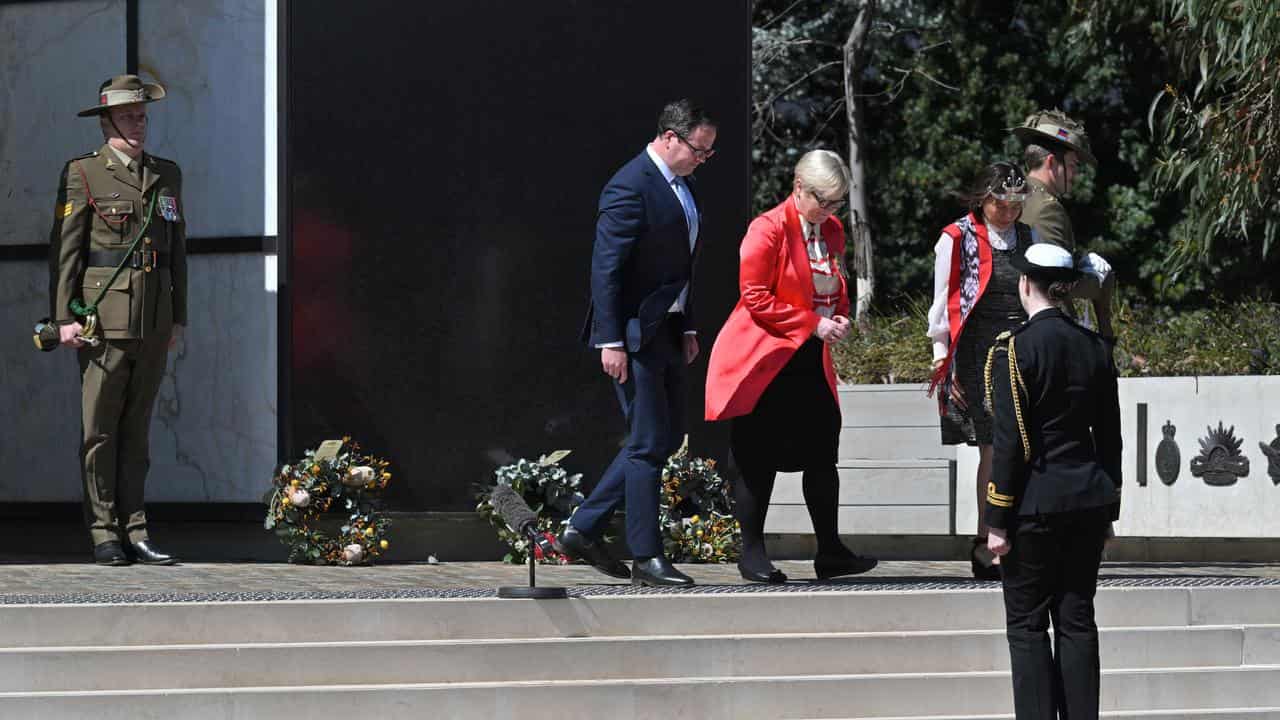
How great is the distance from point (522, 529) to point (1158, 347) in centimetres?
556

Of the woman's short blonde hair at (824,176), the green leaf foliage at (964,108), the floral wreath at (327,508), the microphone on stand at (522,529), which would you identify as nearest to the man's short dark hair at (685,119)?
the woman's short blonde hair at (824,176)

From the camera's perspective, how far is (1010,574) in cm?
563

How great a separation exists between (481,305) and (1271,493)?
4.17 meters

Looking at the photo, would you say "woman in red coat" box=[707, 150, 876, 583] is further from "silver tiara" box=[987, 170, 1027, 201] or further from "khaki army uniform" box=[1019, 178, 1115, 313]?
"khaki army uniform" box=[1019, 178, 1115, 313]

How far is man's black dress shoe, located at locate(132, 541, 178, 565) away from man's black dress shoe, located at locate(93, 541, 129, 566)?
78 millimetres

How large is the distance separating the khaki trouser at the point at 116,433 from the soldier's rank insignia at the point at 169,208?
1.85ft

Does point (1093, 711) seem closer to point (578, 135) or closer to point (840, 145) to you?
point (578, 135)

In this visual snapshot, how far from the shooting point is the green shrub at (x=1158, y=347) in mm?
10500

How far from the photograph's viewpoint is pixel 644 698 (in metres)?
6.22

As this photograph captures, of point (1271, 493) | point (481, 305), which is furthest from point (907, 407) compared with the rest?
point (481, 305)

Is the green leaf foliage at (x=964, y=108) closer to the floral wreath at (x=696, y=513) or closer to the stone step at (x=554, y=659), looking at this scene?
the floral wreath at (x=696, y=513)

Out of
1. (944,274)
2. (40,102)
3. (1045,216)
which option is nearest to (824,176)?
(944,274)

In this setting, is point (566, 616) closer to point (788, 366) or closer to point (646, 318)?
point (646, 318)

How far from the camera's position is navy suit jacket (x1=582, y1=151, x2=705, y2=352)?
7176 millimetres
